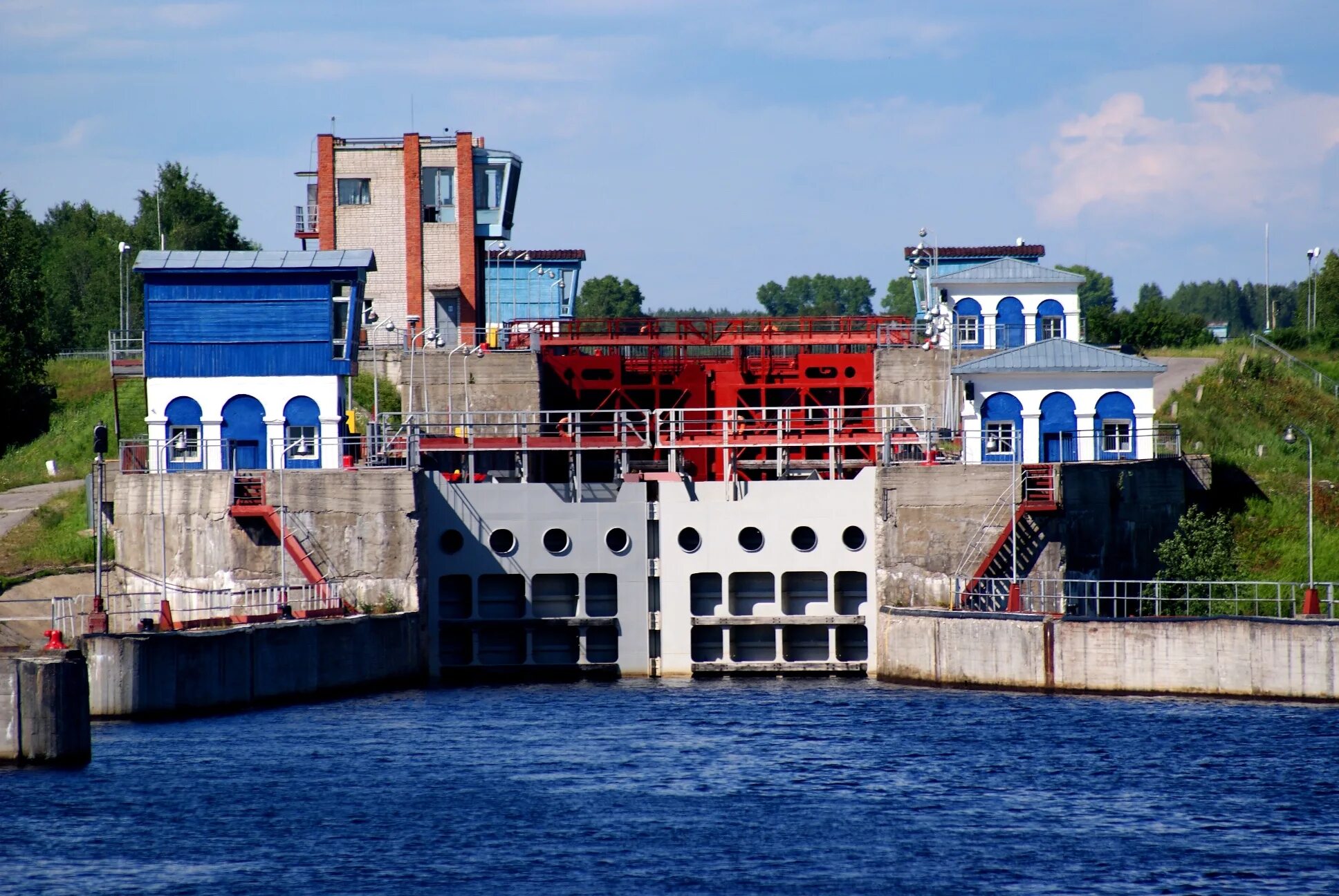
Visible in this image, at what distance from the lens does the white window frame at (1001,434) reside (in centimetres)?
5144

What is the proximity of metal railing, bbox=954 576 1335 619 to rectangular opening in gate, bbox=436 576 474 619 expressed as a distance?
39.0 ft

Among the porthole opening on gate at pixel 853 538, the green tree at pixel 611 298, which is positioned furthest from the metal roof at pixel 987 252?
the green tree at pixel 611 298

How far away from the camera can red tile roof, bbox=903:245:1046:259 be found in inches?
2788

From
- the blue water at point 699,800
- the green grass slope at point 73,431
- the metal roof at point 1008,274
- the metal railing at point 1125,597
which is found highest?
the metal roof at point 1008,274

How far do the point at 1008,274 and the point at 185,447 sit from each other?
2724 cm

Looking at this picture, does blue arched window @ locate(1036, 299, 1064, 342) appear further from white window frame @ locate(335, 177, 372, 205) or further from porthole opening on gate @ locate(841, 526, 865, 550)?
white window frame @ locate(335, 177, 372, 205)

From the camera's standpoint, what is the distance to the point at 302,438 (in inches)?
1935

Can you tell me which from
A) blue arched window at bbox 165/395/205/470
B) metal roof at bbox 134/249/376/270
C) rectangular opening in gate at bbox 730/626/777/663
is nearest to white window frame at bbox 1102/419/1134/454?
rectangular opening in gate at bbox 730/626/777/663

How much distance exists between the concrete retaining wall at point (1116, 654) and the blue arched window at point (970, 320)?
63.4 ft

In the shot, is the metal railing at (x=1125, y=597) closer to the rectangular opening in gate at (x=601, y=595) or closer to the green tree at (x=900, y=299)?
the rectangular opening in gate at (x=601, y=595)

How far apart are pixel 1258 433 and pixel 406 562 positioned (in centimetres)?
2912

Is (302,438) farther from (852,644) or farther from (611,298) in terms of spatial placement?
(611,298)

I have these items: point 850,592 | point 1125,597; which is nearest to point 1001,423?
point 850,592

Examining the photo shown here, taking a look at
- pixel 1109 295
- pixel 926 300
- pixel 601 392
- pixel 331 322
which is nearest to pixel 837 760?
pixel 331 322
